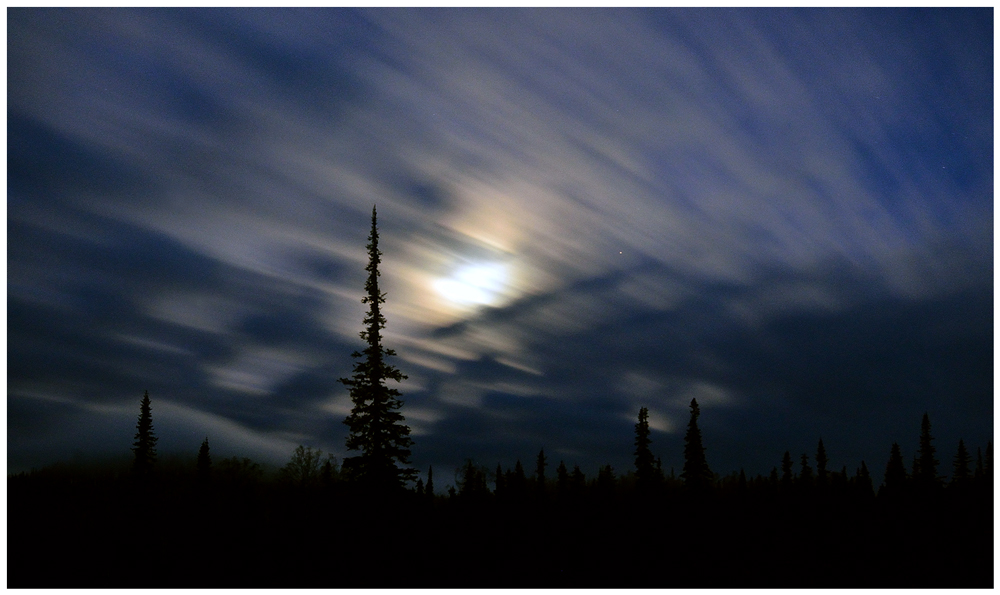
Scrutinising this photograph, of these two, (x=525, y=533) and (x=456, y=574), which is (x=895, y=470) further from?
(x=456, y=574)

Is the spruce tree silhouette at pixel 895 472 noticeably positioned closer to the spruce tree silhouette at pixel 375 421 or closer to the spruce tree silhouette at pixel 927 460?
the spruce tree silhouette at pixel 927 460

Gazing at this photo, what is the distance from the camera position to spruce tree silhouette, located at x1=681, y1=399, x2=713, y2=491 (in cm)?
8338

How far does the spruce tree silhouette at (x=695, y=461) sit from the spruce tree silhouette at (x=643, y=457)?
4.52 m

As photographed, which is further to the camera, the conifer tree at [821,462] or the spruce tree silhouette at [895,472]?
the conifer tree at [821,462]

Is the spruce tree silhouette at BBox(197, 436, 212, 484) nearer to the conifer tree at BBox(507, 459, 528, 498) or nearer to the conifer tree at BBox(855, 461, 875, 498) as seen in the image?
the conifer tree at BBox(507, 459, 528, 498)

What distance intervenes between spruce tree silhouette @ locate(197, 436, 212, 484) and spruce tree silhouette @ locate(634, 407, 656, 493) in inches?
2071

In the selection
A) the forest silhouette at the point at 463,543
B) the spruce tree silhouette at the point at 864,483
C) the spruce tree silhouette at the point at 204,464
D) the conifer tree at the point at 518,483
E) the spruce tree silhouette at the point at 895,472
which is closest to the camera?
the forest silhouette at the point at 463,543

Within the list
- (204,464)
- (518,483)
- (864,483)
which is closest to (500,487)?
(518,483)

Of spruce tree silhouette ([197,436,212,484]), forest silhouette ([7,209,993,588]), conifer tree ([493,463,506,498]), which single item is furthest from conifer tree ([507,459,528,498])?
spruce tree silhouette ([197,436,212,484])

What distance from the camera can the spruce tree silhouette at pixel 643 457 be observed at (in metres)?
86.8

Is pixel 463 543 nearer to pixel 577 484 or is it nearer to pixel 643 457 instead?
pixel 643 457

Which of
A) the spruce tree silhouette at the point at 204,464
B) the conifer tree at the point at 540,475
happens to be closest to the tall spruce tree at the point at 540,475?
the conifer tree at the point at 540,475

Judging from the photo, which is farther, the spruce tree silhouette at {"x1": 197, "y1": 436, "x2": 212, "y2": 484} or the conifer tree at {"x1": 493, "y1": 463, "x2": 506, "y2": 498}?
the conifer tree at {"x1": 493, "y1": 463, "x2": 506, "y2": 498}

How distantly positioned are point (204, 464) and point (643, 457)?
181 feet
